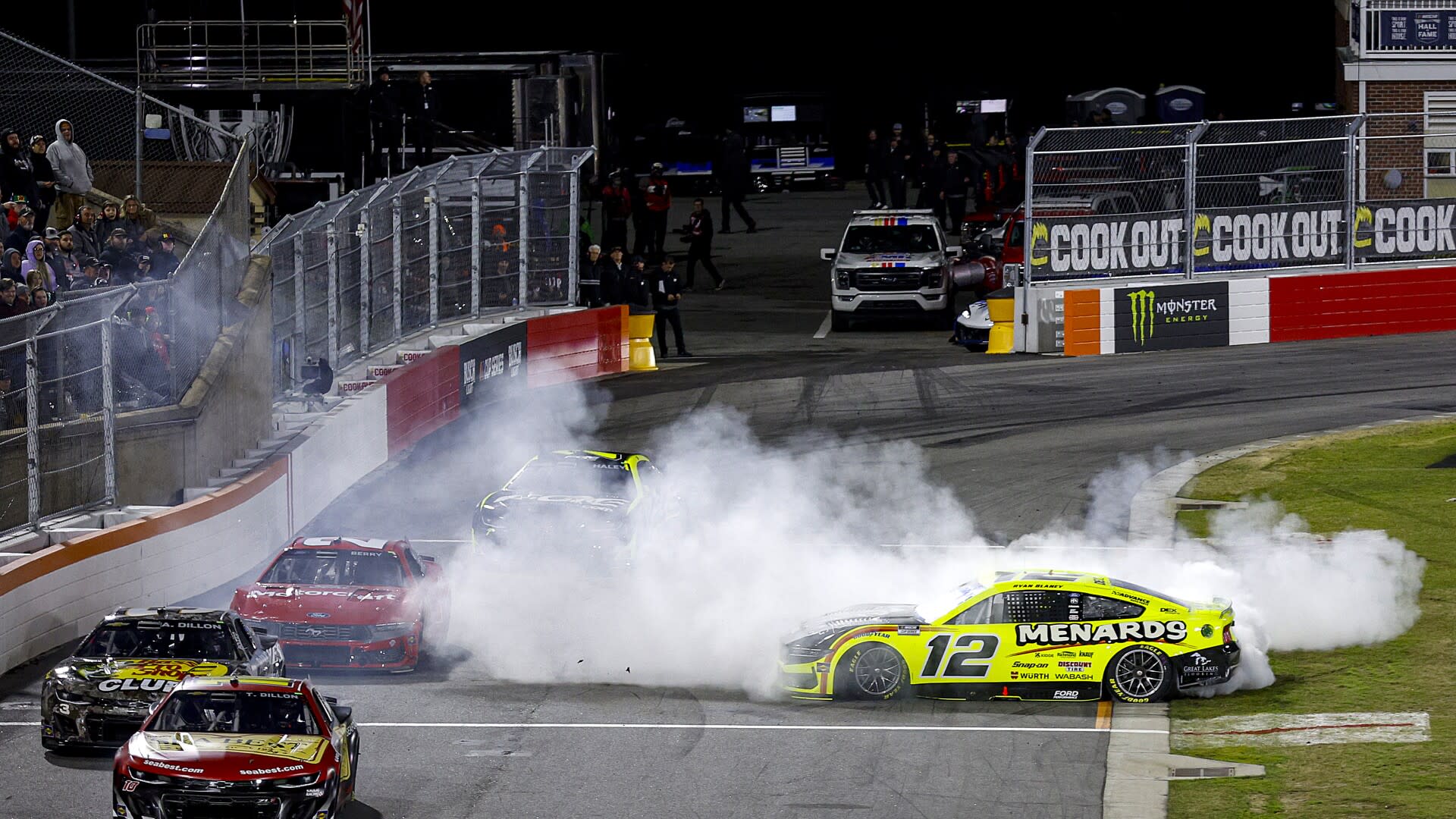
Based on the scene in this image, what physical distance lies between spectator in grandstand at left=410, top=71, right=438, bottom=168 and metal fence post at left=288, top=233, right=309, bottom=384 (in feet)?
30.5

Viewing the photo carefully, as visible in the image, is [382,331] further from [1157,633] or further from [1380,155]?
[1380,155]

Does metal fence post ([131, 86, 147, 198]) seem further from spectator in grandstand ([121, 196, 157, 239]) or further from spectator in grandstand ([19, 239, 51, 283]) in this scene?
spectator in grandstand ([19, 239, 51, 283])

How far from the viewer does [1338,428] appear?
78.5 ft

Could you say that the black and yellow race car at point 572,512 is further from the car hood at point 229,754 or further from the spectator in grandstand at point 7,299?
the car hood at point 229,754

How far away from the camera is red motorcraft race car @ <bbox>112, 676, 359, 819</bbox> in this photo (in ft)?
34.4

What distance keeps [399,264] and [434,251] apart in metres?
1.23

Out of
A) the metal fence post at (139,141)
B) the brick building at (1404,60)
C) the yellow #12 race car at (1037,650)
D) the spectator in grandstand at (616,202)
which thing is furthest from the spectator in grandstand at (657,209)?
the yellow #12 race car at (1037,650)

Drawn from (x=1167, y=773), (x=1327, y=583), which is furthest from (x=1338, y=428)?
(x=1167, y=773)

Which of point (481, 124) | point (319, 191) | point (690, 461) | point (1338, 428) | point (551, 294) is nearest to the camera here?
point (690, 461)

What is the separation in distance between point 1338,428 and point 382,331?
42.3 feet

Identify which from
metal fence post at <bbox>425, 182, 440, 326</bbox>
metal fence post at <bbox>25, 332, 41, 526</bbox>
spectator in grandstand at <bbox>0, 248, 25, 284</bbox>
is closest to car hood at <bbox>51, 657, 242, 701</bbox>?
metal fence post at <bbox>25, 332, 41, 526</bbox>

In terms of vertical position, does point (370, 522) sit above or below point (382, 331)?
below

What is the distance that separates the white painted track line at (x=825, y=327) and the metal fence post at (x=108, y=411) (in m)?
16.8

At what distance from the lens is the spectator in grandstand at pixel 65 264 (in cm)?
1902
